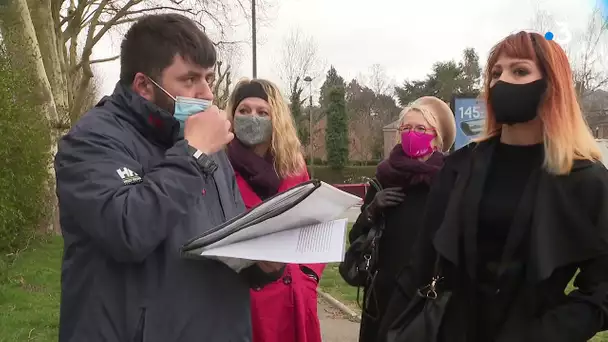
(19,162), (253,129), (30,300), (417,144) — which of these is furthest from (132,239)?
(19,162)

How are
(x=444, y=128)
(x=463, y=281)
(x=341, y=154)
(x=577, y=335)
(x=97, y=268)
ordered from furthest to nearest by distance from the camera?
(x=341, y=154)
(x=444, y=128)
(x=463, y=281)
(x=577, y=335)
(x=97, y=268)

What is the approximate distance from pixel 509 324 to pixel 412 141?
65.3 inches

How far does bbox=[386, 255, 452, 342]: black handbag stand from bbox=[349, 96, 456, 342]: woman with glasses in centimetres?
101

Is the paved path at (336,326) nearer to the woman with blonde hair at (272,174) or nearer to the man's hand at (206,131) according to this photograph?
the woman with blonde hair at (272,174)

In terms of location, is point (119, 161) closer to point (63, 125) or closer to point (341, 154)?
point (63, 125)

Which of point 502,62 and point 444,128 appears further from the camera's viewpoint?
point 444,128

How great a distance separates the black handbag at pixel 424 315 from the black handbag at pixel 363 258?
3.37 ft

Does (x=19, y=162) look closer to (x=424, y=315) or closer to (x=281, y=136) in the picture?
(x=281, y=136)

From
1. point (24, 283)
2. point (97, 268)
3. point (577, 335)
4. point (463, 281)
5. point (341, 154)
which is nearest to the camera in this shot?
point (97, 268)

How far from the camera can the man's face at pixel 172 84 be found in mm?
2010

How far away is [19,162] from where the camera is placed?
9.94 meters

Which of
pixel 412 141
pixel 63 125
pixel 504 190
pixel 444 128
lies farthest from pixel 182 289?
pixel 63 125

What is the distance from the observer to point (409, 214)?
3.46 metres

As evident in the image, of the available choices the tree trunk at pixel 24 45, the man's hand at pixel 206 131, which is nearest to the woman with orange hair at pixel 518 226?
the man's hand at pixel 206 131
